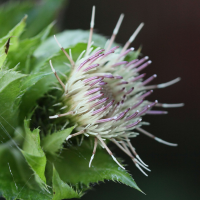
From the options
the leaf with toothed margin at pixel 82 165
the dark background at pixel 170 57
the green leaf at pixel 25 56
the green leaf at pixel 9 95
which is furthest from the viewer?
the dark background at pixel 170 57

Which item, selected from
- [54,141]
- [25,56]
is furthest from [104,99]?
[25,56]

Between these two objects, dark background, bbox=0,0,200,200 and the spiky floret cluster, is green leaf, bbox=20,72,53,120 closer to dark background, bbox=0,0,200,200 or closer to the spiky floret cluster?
the spiky floret cluster

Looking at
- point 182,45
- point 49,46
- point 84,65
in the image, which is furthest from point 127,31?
point 84,65

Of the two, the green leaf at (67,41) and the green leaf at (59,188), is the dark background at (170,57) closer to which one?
the green leaf at (67,41)

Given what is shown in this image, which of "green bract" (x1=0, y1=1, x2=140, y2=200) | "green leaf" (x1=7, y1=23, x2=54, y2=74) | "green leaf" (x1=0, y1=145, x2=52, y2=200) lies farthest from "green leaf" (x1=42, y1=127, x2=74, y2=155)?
"green leaf" (x1=7, y1=23, x2=54, y2=74)

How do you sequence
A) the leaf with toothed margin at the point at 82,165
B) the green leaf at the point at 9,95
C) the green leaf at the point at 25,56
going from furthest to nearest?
1. the green leaf at the point at 25,56
2. the leaf with toothed margin at the point at 82,165
3. the green leaf at the point at 9,95

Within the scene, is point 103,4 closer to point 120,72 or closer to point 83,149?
point 120,72

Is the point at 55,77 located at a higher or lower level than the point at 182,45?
higher

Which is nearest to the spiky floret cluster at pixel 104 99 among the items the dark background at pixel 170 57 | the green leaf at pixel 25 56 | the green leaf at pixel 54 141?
the green leaf at pixel 54 141

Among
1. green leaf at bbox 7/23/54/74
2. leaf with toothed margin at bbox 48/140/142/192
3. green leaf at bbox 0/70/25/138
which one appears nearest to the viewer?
green leaf at bbox 0/70/25/138
